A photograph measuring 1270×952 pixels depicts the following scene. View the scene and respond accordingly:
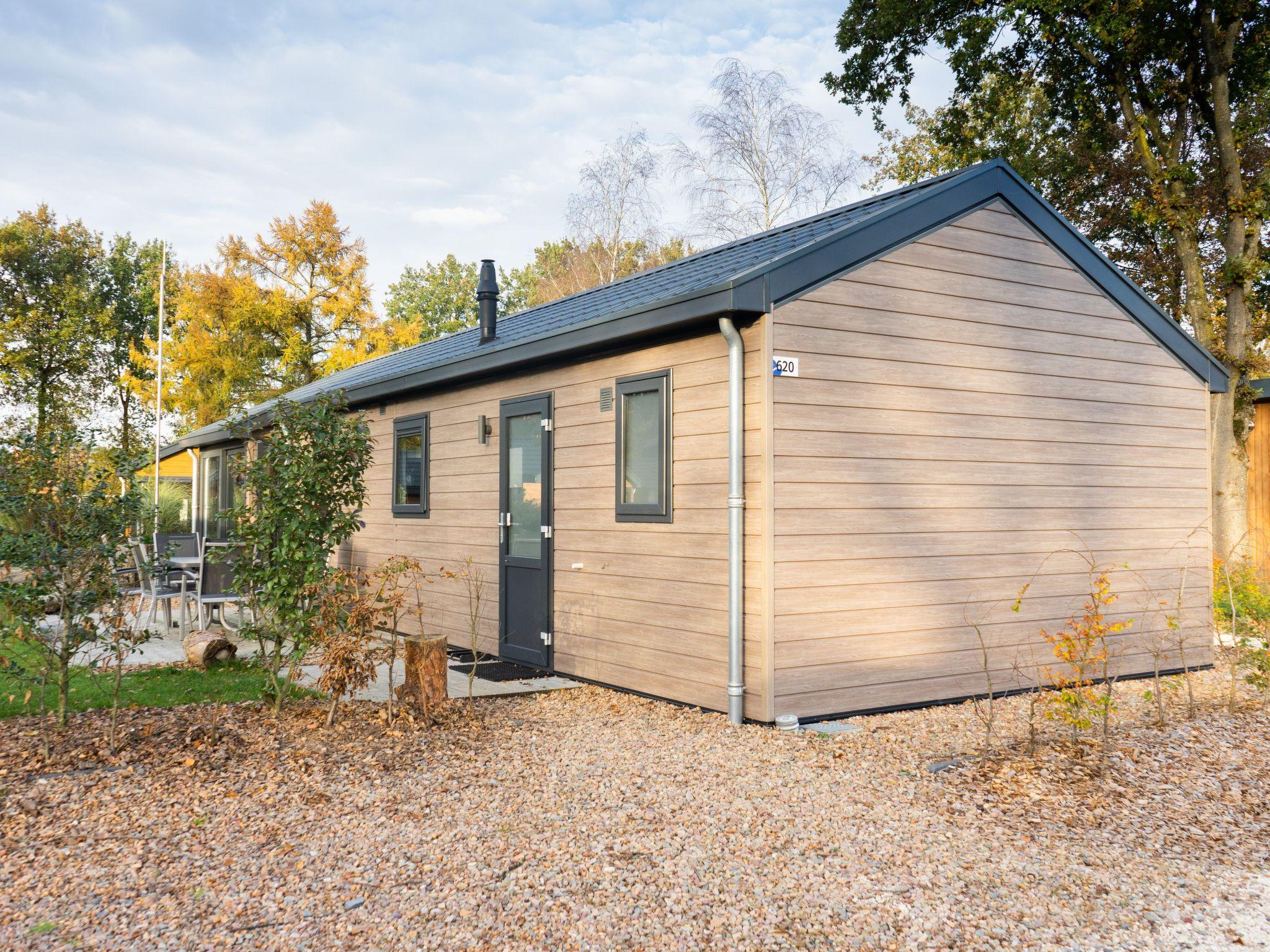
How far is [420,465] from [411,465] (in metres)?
0.21

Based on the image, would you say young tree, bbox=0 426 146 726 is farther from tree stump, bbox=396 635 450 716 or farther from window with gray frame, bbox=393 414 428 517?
window with gray frame, bbox=393 414 428 517

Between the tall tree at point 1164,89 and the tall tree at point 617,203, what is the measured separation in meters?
9.91

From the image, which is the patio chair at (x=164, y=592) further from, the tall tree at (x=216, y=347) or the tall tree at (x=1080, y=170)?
the tall tree at (x=216, y=347)

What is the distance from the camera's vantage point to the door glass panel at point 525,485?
6988 millimetres

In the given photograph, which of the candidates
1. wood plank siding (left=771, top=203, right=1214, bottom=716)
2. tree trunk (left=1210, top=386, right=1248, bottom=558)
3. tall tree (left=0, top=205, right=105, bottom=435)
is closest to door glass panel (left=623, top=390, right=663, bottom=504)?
wood plank siding (left=771, top=203, right=1214, bottom=716)

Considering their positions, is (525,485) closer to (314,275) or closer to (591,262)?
(591,262)

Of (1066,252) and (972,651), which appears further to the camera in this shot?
(1066,252)

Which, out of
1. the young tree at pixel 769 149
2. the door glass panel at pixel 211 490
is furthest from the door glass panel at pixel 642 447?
the young tree at pixel 769 149

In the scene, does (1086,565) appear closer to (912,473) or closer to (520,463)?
(912,473)

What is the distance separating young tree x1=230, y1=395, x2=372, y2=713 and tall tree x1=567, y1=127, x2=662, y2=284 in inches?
765

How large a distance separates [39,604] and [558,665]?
3.36m

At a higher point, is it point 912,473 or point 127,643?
→ point 912,473

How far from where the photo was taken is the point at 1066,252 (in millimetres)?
6441

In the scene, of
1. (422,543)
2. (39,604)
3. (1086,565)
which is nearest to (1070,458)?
(1086,565)
